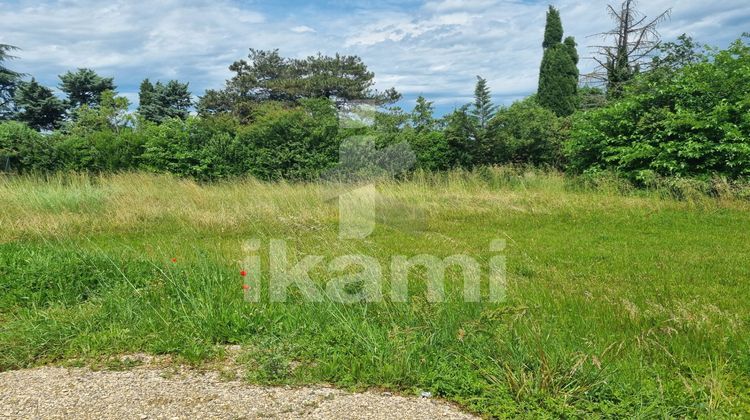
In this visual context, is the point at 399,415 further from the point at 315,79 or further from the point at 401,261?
the point at 315,79

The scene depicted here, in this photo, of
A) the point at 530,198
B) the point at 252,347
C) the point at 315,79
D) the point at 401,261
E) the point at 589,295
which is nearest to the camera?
the point at 252,347

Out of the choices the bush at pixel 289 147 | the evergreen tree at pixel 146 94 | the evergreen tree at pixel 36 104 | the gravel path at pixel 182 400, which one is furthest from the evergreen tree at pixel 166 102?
the gravel path at pixel 182 400

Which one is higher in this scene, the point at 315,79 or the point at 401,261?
the point at 315,79

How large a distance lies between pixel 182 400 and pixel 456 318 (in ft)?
5.96

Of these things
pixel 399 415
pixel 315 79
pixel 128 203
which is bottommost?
pixel 399 415

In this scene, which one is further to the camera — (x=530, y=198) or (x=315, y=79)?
(x=315, y=79)

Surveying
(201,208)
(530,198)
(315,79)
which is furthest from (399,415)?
(315,79)

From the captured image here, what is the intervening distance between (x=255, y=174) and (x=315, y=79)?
16451mm

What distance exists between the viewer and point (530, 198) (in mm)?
11227

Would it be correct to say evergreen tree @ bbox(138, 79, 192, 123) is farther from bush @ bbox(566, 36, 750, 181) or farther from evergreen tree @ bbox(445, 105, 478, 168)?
bush @ bbox(566, 36, 750, 181)

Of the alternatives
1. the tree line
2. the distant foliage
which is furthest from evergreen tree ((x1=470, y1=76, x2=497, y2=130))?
the distant foliage

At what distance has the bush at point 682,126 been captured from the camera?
37.3 ft

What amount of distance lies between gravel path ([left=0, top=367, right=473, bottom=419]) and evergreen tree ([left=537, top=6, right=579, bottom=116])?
22.3 m

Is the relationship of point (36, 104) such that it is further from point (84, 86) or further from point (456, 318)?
point (456, 318)
